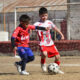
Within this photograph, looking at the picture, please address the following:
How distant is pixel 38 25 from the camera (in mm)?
8016

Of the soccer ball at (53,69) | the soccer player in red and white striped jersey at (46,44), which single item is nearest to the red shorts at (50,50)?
the soccer player in red and white striped jersey at (46,44)

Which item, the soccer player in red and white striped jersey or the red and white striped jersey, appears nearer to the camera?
the soccer player in red and white striped jersey

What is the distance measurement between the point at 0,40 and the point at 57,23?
10.4 feet

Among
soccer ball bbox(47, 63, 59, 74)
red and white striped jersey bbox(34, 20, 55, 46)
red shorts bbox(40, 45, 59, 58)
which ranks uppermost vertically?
red and white striped jersey bbox(34, 20, 55, 46)

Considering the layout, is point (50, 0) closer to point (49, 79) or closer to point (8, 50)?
point (8, 50)

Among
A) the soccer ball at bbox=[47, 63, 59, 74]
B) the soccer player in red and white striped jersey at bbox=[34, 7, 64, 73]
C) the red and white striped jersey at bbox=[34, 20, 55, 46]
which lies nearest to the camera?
the soccer ball at bbox=[47, 63, 59, 74]

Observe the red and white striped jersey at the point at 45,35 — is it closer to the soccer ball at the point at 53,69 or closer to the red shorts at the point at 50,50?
the red shorts at the point at 50,50

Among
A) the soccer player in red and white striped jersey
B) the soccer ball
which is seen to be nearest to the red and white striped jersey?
the soccer player in red and white striped jersey

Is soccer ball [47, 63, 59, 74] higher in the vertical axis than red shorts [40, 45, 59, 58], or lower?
lower

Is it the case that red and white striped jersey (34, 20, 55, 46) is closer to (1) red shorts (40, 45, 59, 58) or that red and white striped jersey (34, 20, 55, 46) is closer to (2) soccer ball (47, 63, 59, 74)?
(1) red shorts (40, 45, 59, 58)

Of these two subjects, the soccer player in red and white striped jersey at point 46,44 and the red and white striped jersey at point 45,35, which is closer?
the soccer player in red and white striped jersey at point 46,44

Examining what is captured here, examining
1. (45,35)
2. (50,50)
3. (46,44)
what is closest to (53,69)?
(50,50)

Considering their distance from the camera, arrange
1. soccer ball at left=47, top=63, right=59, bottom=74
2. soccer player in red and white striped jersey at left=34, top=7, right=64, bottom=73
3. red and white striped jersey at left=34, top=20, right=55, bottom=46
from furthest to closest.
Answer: red and white striped jersey at left=34, top=20, right=55, bottom=46, soccer player in red and white striped jersey at left=34, top=7, right=64, bottom=73, soccer ball at left=47, top=63, right=59, bottom=74

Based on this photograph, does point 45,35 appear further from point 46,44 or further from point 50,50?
point 50,50
